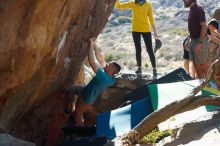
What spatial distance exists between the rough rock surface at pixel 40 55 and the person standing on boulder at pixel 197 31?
181cm

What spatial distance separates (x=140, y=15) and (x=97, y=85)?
2839 mm

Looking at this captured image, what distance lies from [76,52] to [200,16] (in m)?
2.76

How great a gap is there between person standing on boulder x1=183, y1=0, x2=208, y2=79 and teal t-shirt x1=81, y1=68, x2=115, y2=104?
2021mm

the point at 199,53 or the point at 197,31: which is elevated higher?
the point at 197,31

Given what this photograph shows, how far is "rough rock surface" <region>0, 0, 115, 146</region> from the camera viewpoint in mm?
7383

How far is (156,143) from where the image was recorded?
7.66m

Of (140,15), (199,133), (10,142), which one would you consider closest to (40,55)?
(10,142)

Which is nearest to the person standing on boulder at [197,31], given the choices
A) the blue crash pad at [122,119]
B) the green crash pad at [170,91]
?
the green crash pad at [170,91]

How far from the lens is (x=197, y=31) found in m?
11.1

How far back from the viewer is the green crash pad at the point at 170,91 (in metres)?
9.95

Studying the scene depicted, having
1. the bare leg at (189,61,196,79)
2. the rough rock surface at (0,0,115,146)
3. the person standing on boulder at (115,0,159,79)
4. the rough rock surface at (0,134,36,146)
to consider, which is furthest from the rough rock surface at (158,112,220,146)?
the person standing on boulder at (115,0,159,79)

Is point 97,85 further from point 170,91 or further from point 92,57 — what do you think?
point 170,91

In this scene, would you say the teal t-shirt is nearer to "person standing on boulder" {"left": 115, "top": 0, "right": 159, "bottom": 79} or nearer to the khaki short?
the khaki short

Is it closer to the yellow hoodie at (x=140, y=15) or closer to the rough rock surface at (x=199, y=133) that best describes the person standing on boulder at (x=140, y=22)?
the yellow hoodie at (x=140, y=15)
